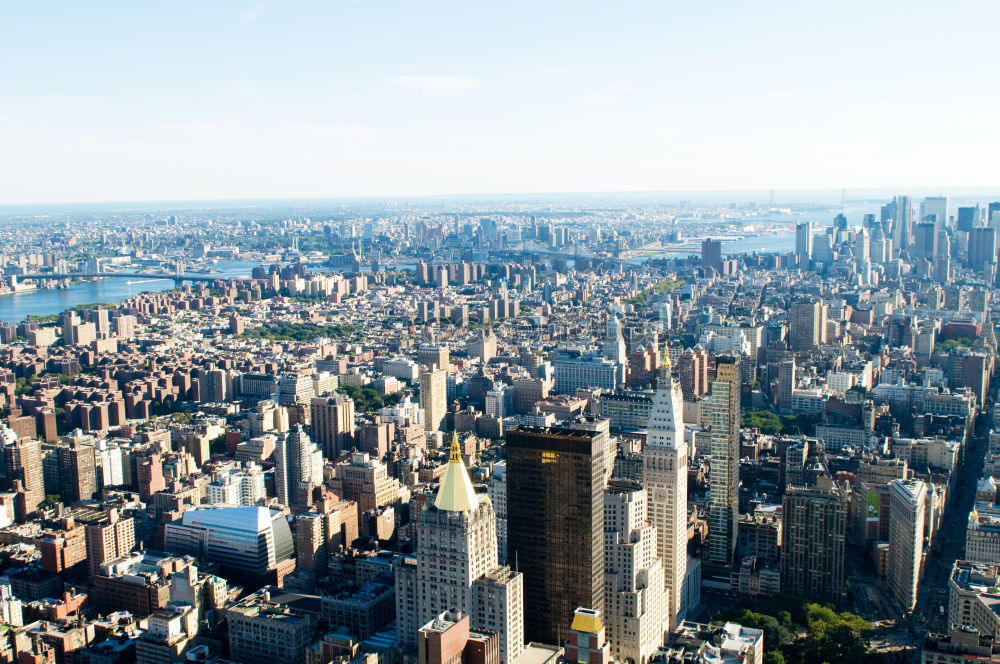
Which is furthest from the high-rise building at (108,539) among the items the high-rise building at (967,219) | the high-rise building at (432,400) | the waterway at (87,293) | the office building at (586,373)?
the high-rise building at (967,219)

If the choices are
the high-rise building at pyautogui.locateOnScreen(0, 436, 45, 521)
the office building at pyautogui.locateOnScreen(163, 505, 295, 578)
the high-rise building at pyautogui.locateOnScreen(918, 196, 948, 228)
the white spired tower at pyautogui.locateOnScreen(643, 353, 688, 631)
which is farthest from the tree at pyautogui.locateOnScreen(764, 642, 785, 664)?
the high-rise building at pyautogui.locateOnScreen(918, 196, 948, 228)

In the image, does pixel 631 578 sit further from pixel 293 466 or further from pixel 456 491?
pixel 293 466

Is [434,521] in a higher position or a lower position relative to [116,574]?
higher

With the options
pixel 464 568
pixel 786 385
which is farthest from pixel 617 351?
pixel 464 568

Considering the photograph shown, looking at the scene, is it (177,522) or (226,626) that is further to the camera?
(177,522)

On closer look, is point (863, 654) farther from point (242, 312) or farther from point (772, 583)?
point (242, 312)

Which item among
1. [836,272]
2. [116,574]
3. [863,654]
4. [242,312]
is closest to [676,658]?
[863,654]

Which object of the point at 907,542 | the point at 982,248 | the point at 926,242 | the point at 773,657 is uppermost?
the point at 926,242

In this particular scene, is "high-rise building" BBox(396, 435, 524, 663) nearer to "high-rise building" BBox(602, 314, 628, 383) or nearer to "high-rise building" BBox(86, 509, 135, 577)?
"high-rise building" BBox(86, 509, 135, 577)
